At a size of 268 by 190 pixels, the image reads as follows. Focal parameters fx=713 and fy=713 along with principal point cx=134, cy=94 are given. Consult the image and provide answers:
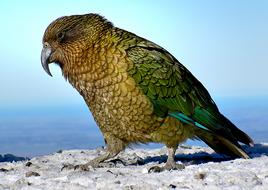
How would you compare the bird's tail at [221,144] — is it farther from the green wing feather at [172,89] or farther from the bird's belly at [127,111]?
the bird's belly at [127,111]

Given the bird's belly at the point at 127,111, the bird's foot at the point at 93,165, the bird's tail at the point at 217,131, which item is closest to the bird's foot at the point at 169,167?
the bird's belly at the point at 127,111

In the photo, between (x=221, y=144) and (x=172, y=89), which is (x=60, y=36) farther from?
(x=221, y=144)

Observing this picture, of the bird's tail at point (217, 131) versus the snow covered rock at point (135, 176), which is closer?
the snow covered rock at point (135, 176)

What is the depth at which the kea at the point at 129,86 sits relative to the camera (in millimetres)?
8383

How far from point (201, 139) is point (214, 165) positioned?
0.88 metres

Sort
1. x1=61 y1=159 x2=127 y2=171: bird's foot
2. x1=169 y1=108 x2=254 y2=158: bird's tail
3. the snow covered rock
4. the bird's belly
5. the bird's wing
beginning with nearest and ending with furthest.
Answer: the snow covered rock, the bird's belly, the bird's wing, x1=61 y1=159 x2=127 y2=171: bird's foot, x1=169 y1=108 x2=254 y2=158: bird's tail

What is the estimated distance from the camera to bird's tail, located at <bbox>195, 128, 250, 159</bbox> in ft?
29.9

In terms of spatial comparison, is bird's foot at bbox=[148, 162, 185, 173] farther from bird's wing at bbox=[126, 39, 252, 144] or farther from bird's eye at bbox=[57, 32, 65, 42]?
bird's eye at bbox=[57, 32, 65, 42]

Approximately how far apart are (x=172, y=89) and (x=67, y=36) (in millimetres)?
1462

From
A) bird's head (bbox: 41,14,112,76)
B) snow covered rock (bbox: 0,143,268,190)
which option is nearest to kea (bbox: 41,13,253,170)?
bird's head (bbox: 41,14,112,76)

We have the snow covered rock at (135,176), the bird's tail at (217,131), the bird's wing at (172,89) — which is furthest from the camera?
the bird's tail at (217,131)

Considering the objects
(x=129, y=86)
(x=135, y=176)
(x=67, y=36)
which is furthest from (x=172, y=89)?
(x=67, y=36)

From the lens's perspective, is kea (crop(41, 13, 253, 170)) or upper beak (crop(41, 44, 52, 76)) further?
upper beak (crop(41, 44, 52, 76))

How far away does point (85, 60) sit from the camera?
866 cm
